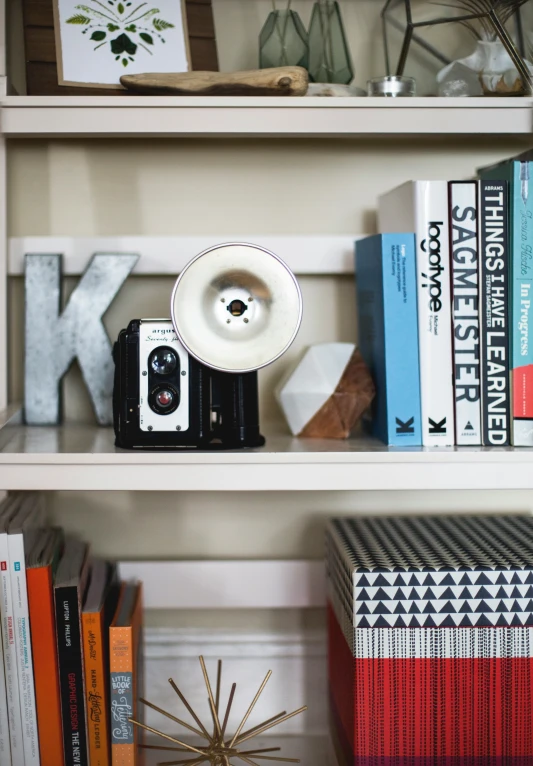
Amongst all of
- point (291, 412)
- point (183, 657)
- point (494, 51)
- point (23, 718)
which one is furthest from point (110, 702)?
point (494, 51)

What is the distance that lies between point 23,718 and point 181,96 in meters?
0.77

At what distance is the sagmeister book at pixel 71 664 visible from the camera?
871mm

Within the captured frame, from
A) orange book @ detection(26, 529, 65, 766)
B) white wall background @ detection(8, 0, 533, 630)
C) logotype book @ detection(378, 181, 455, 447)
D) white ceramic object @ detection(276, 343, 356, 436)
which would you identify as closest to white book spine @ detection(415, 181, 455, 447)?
logotype book @ detection(378, 181, 455, 447)

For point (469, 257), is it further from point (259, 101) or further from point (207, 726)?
point (207, 726)

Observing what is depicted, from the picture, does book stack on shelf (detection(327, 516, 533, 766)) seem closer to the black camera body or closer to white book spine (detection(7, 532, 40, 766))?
the black camera body

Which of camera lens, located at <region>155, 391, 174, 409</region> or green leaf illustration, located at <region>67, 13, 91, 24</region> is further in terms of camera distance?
green leaf illustration, located at <region>67, 13, 91, 24</region>

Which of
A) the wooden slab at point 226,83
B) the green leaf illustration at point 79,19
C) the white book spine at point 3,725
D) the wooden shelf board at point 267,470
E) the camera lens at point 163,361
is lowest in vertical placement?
the white book spine at point 3,725

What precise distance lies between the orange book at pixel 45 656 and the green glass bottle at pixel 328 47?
0.72m

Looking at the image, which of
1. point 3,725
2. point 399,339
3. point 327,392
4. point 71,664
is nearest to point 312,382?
point 327,392

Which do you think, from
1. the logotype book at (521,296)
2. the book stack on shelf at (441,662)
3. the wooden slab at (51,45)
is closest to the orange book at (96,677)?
the book stack on shelf at (441,662)

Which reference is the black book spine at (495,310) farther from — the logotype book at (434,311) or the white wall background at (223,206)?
the white wall background at (223,206)

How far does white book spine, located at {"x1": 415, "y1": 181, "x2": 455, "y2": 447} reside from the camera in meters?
0.86

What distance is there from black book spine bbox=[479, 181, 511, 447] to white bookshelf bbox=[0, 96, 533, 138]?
133mm

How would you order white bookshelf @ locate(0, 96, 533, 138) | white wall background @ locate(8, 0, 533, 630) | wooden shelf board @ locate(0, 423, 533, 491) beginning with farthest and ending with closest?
1. white wall background @ locate(8, 0, 533, 630)
2. white bookshelf @ locate(0, 96, 533, 138)
3. wooden shelf board @ locate(0, 423, 533, 491)
